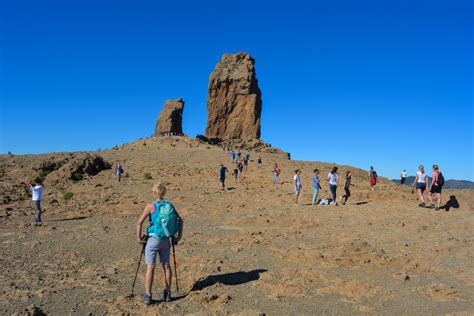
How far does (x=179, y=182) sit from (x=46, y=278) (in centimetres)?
1949

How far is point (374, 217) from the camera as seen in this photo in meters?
→ 14.9

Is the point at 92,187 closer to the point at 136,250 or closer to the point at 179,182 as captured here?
the point at 179,182

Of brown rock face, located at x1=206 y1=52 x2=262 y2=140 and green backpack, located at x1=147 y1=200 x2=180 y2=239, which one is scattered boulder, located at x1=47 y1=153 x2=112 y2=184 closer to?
green backpack, located at x1=147 y1=200 x2=180 y2=239

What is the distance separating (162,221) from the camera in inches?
255

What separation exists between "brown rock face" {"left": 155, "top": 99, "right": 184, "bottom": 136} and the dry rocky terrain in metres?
45.2

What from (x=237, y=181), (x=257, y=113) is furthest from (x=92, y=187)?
(x=257, y=113)

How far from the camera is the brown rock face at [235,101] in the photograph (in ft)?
212

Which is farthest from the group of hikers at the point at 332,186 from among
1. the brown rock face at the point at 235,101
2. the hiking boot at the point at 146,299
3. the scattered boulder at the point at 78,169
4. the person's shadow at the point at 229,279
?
the brown rock face at the point at 235,101

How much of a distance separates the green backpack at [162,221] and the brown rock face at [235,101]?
5755cm

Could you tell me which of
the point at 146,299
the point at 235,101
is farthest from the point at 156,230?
the point at 235,101

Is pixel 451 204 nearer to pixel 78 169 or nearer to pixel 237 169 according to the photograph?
pixel 237 169

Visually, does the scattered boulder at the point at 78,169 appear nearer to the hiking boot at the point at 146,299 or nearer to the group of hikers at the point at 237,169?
the group of hikers at the point at 237,169

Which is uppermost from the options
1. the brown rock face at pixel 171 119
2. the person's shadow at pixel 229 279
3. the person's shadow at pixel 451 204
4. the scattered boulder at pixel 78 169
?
the brown rock face at pixel 171 119

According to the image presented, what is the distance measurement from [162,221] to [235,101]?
59.9m
